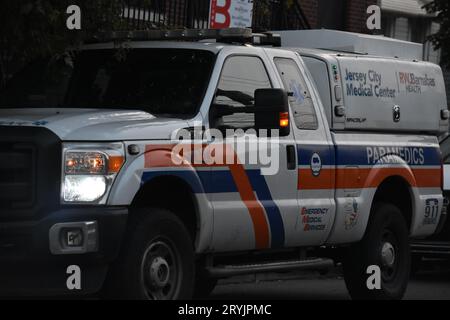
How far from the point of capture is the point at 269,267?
970cm

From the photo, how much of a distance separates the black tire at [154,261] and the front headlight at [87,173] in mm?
380

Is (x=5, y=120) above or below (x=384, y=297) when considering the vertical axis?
above

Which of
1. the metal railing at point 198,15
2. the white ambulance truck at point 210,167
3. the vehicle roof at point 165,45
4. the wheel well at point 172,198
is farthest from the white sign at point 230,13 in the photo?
Answer: the wheel well at point 172,198

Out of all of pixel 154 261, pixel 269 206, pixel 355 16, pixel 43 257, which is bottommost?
pixel 154 261

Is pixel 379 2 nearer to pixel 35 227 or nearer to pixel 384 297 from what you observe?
pixel 384 297

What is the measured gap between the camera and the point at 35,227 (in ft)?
25.7

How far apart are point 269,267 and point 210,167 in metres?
1.22

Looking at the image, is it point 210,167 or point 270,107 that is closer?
point 210,167

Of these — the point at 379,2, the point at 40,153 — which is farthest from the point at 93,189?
the point at 379,2

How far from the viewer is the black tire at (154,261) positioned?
8.10m

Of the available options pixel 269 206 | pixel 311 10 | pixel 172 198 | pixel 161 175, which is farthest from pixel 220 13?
pixel 311 10

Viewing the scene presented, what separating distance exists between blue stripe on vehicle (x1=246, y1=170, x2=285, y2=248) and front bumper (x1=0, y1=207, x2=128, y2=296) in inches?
68.6

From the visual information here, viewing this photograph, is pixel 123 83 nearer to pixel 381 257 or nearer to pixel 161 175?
pixel 161 175
